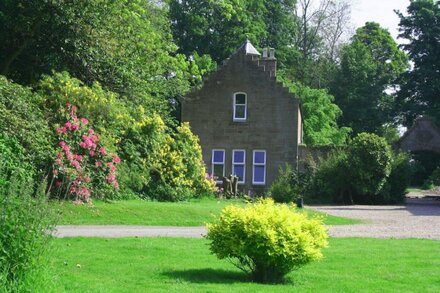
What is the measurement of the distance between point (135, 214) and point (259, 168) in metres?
20.5

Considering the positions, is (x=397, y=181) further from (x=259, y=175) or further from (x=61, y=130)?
(x=61, y=130)

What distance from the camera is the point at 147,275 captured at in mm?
11523

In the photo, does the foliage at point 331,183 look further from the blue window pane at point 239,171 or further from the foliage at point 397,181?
the blue window pane at point 239,171

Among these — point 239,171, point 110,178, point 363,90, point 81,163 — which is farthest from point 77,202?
point 363,90

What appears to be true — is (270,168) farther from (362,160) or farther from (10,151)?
(10,151)

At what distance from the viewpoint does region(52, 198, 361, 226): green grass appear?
2087cm

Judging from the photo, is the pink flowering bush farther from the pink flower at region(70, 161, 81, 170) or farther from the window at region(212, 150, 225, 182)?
the window at region(212, 150, 225, 182)

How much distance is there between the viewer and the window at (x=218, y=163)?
1672 inches

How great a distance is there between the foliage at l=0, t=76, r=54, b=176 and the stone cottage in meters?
19.6

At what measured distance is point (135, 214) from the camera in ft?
72.4

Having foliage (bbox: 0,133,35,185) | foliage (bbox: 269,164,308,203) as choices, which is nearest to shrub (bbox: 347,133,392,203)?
foliage (bbox: 269,164,308,203)

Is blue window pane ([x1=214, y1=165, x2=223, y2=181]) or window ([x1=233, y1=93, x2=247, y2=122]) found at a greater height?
window ([x1=233, y1=93, x2=247, y2=122])

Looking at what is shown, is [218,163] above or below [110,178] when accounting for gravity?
above

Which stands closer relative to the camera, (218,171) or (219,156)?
(218,171)
